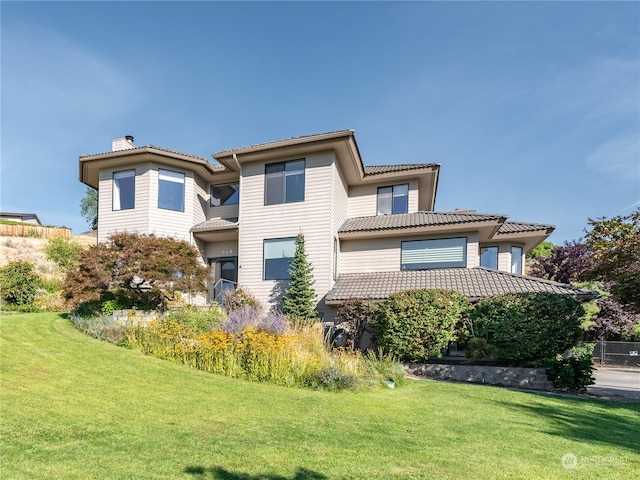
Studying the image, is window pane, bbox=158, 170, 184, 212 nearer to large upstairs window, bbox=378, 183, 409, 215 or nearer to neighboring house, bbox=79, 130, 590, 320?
neighboring house, bbox=79, 130, 590, 320

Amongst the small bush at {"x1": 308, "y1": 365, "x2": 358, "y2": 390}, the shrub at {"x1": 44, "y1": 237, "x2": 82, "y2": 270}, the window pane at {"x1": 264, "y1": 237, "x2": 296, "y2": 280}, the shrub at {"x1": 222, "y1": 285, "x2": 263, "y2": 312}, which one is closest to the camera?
the small bush at {"x1": 308, "y1": 365, "x2": 358, "y2": 390}

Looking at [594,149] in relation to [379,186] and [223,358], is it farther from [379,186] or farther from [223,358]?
[223,358]

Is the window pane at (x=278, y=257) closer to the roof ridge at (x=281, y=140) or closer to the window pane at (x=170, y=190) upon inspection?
the roof ridge at (x=281, y=140)

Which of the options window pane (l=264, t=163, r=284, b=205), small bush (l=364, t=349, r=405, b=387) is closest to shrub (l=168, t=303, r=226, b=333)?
small bush (l=364, t=349, r=405, b=387)

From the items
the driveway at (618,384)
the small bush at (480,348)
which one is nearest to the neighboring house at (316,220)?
the small bush at (480,348)

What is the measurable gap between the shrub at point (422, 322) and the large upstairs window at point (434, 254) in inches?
141

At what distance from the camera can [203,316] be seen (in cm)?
1112

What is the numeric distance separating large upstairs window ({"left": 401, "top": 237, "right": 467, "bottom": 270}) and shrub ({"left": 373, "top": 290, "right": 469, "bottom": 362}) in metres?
3.57

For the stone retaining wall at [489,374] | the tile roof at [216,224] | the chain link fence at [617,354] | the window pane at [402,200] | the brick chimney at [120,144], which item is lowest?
the chain link fence at [617,354]

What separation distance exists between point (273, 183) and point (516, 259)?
12.9 meters

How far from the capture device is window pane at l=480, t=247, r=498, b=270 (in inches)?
695

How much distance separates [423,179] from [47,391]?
15820 mm

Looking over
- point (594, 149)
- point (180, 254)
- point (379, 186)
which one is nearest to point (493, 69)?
point (594, 149)

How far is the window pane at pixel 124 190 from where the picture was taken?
54.4 ft
